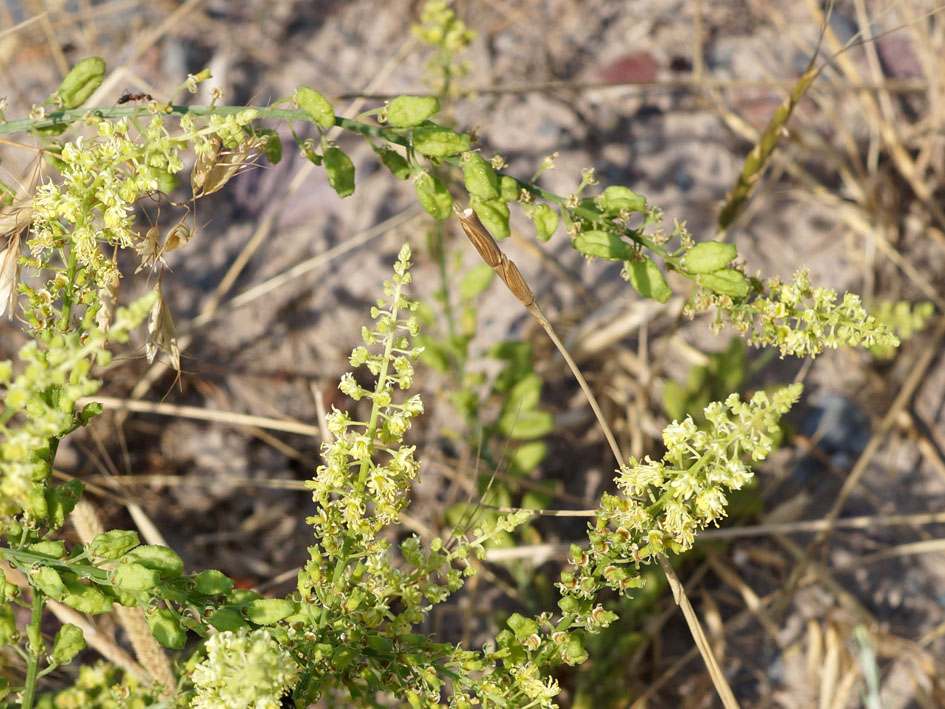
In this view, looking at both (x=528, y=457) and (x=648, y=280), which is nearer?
(x=648, y=280)

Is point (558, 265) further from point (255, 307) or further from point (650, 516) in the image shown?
point (650, 516)

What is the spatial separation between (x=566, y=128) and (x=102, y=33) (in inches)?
81.3

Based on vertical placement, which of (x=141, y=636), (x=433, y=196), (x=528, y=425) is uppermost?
(x=433, y=196)

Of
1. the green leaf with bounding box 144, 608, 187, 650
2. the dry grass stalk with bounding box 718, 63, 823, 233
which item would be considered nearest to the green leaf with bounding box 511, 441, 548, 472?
the dry grass stalk with bounding box 718, 63, 823, 233

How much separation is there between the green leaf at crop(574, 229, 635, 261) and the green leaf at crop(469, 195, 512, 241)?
0.14m

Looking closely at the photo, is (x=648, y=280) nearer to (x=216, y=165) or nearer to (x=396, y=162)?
(x=396, y=162)

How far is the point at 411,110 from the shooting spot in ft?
4.57

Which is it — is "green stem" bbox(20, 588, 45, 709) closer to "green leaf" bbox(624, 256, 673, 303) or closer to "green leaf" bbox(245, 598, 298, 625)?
"green leaf" bbox(245, 598, 298, 625)

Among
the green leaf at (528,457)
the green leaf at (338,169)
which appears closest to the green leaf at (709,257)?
the green leaf at (338,169)

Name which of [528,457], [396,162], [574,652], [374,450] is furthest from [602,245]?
[528,457]

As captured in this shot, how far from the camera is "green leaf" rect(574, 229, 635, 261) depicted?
1.42m

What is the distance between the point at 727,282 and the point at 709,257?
0.18 feet

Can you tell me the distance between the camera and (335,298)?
3191 mm

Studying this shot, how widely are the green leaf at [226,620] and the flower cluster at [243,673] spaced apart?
22 mm
